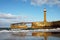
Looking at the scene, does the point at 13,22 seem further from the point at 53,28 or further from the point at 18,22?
the point at 53,28

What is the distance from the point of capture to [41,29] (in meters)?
6.50

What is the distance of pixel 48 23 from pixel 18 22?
4.05 feet

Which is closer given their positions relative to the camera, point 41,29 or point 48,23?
point 48,23

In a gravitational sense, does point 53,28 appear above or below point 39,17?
below

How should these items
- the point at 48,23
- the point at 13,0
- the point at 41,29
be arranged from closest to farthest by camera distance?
the point at 13,0 → the point at 48,23 → the point at 41,29

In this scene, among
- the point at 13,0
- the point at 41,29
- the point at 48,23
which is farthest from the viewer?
the point at 41,29

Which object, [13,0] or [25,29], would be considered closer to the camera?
[13,0]

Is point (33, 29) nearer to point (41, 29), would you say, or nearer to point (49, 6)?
point (41, 29)

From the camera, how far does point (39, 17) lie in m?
5.73

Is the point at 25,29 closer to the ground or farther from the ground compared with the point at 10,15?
closer to the ground

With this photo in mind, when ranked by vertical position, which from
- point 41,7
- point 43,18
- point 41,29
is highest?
point 41,7

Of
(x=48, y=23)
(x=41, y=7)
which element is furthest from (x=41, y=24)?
(x=41, y=7)

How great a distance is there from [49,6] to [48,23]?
73cm

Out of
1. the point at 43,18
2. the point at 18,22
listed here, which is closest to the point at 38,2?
the point at 43,18
